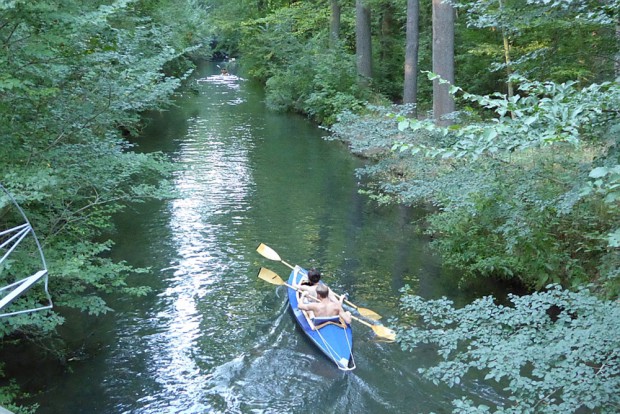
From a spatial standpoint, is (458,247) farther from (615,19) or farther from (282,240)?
(615,19)

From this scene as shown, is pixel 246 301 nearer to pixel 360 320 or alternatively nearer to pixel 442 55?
pixel 360 320

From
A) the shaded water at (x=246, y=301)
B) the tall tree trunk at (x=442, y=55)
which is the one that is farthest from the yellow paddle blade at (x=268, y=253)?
the tall tree trunk at (x=442, y=55)

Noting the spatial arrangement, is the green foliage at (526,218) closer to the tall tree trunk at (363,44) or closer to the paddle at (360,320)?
the paddle at (360,320)

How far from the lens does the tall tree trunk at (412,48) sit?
60.2 feet

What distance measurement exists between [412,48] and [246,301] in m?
11.8

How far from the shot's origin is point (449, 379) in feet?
14.9

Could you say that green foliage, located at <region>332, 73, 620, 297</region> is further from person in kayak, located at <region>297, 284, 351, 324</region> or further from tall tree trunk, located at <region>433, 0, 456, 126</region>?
tall tree trunk, located at <region>433, 0, 456, 126</region>

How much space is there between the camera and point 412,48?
62.4 ft

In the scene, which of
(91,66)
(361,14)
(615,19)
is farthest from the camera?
(361,14)

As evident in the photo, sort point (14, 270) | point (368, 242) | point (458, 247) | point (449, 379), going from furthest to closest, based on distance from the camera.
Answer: point (368, 242), point (458, 247), point (14, 270), point (449, 379)

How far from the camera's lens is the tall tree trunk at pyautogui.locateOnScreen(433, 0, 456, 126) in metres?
14.7

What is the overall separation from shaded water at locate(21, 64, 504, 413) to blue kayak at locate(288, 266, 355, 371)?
16 cm

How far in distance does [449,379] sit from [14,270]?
13.6ft

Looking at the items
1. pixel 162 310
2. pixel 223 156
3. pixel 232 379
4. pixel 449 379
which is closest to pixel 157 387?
pixel 232 379
